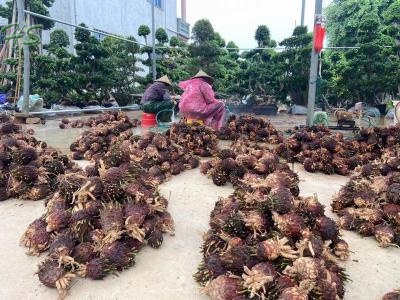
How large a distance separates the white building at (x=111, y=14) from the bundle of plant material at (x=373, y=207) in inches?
607

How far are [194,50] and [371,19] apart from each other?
6.68 m

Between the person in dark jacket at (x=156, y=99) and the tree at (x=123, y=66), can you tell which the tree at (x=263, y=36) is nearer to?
the tree at (x=123, y=66)

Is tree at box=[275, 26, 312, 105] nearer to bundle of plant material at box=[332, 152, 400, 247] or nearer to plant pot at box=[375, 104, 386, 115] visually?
plant pot at box=[375, 104, 386, 115]

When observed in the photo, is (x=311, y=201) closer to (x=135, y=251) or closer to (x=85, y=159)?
(x=135, y=251)

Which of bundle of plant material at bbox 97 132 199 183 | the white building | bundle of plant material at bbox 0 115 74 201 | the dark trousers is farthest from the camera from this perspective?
the white building

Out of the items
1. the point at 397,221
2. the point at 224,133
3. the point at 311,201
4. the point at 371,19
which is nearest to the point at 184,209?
the point at 311,201

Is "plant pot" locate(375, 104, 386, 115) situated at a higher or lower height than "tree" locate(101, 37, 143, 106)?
lower

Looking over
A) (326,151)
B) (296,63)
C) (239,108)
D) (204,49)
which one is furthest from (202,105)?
(296,63)

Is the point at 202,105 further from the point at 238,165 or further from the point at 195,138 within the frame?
the point at 238,165

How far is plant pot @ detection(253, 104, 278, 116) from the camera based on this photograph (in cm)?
1319

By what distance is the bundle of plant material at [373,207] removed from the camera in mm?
2828

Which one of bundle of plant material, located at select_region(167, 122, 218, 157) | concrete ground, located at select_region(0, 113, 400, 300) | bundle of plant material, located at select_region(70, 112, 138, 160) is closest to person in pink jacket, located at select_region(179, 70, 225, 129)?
bundle of plant material, located at select_region(167, 122, 218, 157)

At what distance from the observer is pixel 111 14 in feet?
66.6

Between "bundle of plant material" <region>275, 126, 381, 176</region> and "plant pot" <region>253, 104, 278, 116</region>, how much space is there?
7.77 meters
